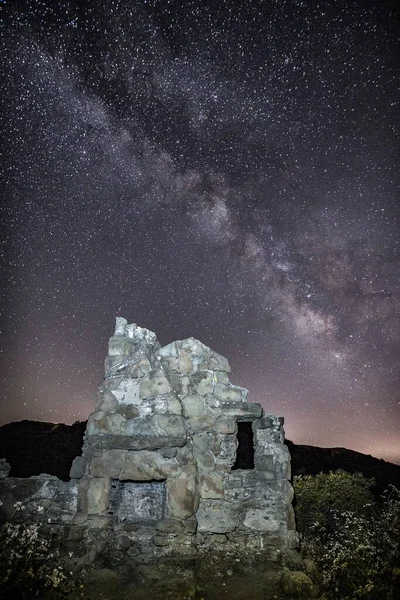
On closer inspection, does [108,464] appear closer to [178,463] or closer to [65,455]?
[178,463]

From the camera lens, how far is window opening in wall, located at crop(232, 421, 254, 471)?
49.9 ft

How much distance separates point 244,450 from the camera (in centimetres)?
1669

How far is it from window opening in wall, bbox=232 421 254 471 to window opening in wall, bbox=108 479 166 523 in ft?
26.5

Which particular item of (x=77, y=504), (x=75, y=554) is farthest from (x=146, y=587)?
(x=77, y=504)

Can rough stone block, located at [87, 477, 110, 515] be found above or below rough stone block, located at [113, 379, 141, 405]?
below

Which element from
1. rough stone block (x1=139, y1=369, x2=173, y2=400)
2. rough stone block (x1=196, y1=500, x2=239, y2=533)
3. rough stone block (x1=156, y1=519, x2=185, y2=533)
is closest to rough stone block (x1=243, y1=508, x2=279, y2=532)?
rough stone block (x1=196, y1=500, x2=239, y2=533)

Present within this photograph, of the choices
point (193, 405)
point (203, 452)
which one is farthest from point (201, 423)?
point (203, 452)

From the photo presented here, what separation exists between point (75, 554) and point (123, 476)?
133 centimetres

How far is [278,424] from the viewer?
6.84 meters

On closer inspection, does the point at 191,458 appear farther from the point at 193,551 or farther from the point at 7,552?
the point at 7,552

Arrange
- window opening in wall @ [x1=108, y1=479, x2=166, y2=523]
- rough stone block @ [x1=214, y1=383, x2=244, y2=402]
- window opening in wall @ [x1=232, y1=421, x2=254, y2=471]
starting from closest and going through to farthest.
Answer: window opening in wall @ [x1=108, y1=479, x2=166, y2=523], rough stone block @ [x1=214, y1=383, x2=244, y2=402], window opening in wall @ [x1=232, y1=421, x2=254, y2=471]

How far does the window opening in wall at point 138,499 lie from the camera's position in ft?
21.3

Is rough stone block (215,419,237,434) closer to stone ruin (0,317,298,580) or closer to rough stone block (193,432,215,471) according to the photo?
stone ruin (0,317,298,580)

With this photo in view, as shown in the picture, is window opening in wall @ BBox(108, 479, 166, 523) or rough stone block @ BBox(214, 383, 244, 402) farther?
rough stone block @ BBox(214, 383, 244, 402)
